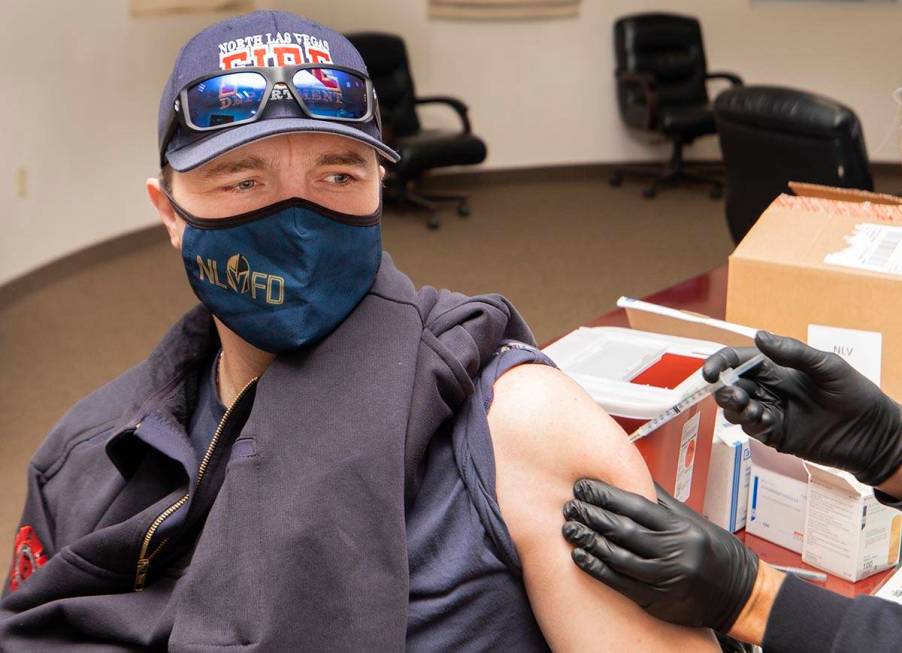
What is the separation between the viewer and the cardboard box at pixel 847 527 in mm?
1455

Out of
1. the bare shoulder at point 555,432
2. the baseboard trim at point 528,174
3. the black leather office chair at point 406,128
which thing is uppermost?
the bare shoulder at point 555,432

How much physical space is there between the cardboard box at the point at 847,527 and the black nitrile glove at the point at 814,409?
27mm

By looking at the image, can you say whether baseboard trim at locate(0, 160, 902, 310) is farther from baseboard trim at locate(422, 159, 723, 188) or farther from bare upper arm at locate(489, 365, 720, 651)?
bare upper arm at locate(489, 365, 720, 651)

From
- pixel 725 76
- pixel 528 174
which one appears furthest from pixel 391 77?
pixel 725 76

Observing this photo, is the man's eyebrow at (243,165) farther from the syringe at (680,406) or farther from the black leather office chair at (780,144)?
the black leather office chair at (780,144)

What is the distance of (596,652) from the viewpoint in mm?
1126

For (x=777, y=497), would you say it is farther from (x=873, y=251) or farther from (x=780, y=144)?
(x=780, y=144)

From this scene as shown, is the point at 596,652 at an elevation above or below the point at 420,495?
below

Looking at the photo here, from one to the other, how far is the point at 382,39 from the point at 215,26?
16.5 ft

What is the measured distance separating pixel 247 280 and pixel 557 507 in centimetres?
46

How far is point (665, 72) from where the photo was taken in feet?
22.2

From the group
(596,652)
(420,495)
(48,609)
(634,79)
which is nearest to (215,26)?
(420,495)

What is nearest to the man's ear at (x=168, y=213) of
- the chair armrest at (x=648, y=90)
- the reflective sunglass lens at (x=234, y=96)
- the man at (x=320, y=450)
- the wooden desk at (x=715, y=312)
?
the man at (x=320, y=450)

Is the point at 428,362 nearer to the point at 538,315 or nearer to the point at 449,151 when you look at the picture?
the point at 538,315
